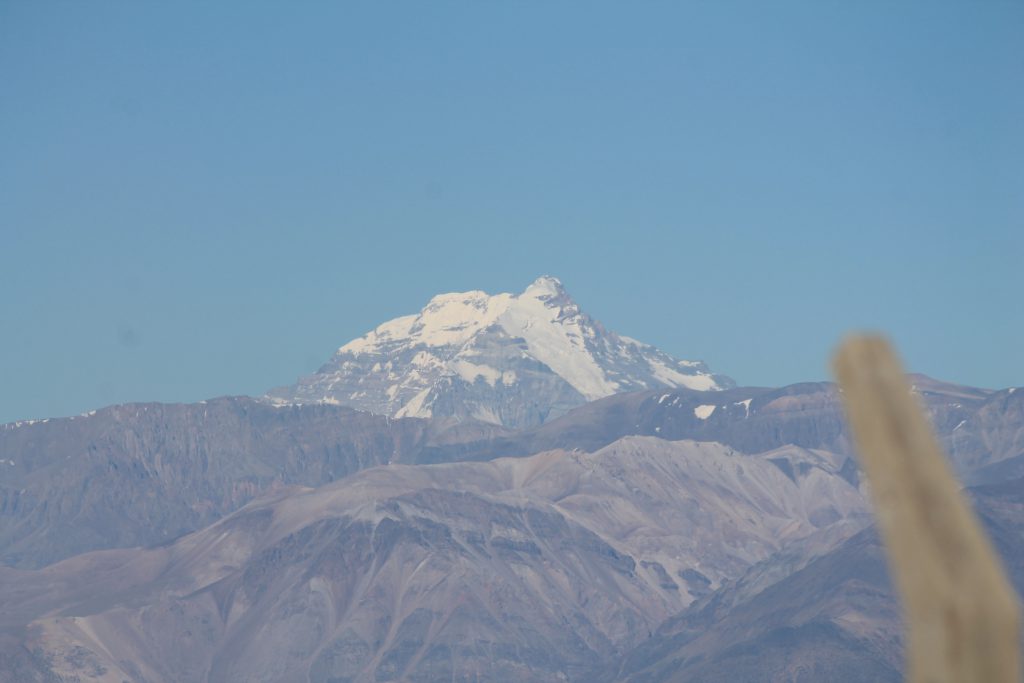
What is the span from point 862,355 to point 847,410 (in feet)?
1.21

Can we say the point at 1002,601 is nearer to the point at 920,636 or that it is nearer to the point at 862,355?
the point at 920,636

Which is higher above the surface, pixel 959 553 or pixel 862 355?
pixel 862 355

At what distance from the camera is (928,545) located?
6.37 meters

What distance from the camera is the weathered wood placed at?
20.7ft

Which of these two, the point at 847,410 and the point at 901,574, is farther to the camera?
the point at 847,410

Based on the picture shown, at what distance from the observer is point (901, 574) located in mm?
6398

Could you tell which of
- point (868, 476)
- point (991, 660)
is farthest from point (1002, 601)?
point (868, 476)

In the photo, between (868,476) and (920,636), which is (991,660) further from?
(868,476)

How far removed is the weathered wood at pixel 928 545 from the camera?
6297 mm

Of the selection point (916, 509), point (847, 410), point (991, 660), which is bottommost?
point (991, 660)

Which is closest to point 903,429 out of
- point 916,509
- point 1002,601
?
point 916,509

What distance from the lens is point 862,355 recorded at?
21.4 ft

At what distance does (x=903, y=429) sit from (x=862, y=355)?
0.32 m

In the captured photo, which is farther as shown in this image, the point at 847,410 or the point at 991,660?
the point at 847,410
